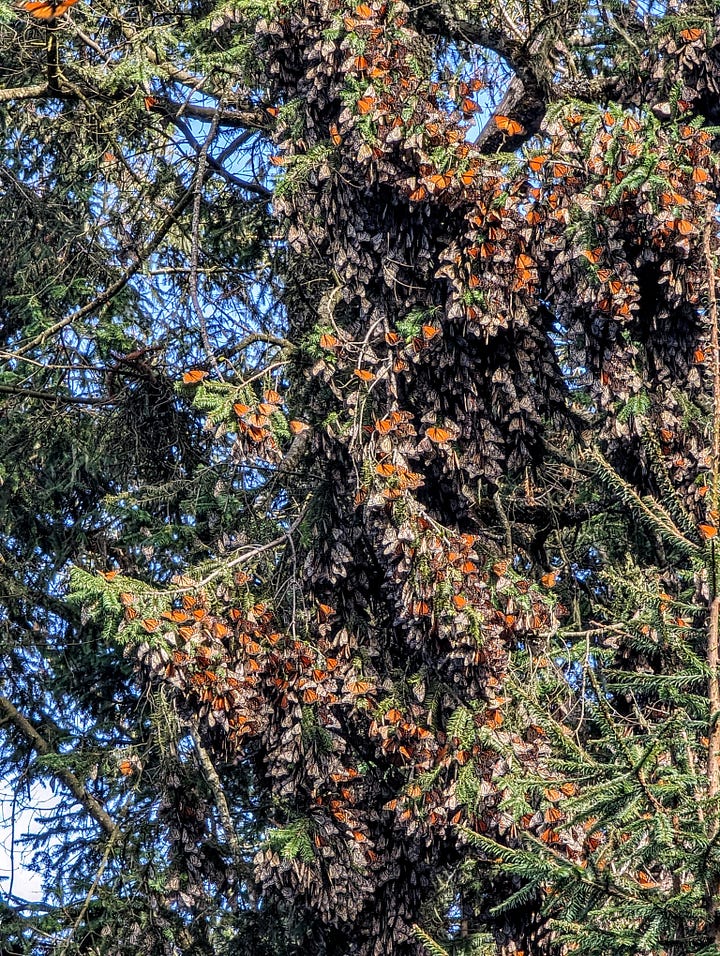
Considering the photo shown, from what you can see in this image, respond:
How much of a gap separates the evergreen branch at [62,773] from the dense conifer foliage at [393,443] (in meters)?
0.66

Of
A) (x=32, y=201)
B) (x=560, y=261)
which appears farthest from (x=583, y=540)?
(x=32, y=201)

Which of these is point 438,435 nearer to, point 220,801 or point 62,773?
point 220,801

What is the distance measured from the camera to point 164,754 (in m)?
7.06

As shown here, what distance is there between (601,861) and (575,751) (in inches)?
13.8

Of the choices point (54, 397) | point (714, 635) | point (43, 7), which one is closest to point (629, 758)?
point (714, 635)

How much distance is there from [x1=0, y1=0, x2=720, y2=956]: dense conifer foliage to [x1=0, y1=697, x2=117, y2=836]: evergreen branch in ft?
2.17

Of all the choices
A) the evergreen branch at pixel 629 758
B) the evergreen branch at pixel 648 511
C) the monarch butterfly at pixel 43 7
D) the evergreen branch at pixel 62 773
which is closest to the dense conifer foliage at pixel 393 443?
the monarch butterfly at pixel 43 7

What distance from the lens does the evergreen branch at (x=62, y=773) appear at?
29.8 feet

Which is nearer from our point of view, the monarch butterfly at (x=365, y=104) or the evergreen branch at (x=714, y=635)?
the evergreen branch at (x=714, y=635)

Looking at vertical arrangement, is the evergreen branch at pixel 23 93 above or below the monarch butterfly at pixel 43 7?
above

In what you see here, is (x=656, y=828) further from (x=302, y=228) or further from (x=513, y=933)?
(x=302, y=228)

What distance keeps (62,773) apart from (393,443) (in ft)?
13.6

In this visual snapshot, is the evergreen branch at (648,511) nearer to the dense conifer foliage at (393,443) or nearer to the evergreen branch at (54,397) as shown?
the dense conifer foliage at (393,443)

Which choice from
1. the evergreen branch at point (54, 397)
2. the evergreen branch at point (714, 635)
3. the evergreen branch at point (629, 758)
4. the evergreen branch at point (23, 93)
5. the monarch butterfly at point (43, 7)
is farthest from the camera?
the evergreen branch at point (54, 397)
